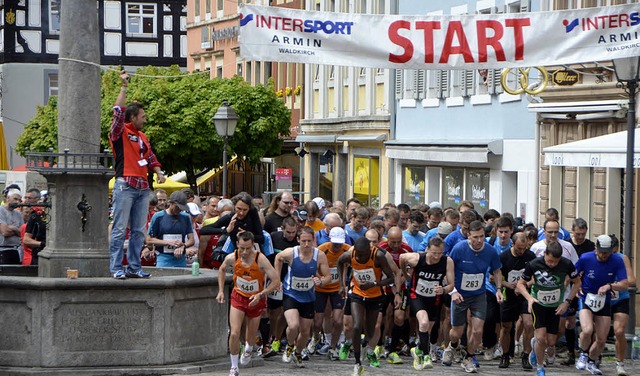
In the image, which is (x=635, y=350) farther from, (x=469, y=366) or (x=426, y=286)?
(x=426, y=286)

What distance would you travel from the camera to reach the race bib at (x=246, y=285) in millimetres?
16281

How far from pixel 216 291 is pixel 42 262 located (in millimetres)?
1838

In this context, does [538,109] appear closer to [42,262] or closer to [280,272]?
[280,272]

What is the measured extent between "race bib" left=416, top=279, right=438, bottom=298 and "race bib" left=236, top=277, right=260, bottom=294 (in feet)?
7.56

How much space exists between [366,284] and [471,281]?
1.20 meters

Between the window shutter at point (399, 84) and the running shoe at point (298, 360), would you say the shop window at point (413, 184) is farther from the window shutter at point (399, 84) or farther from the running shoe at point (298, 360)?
the running shoe at point (298, 360)

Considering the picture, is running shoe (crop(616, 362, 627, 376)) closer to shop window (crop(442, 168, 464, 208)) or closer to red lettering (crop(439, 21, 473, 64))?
red lettering (crop(439, 21, 473, 64))

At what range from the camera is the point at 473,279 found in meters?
17.5

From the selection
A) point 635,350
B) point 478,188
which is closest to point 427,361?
point 635,350

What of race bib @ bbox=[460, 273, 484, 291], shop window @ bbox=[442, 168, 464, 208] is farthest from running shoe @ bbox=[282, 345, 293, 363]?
shop window @ bbox=[442, 168, 464, 208]

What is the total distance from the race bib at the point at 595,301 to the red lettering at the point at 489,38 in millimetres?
3048

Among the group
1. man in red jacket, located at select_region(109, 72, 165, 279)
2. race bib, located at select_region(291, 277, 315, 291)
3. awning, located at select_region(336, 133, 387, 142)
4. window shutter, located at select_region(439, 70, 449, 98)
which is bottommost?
race bib, located at select_region(291, 277, 315, 291)

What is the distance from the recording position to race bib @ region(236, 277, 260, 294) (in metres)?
16.3

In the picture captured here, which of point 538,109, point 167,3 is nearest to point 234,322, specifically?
point 538,109
